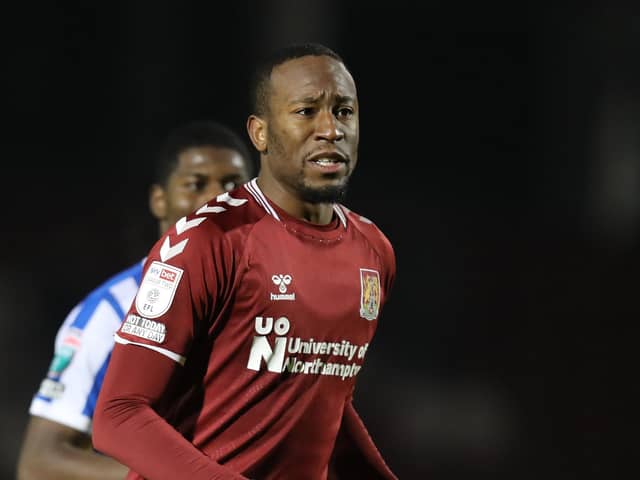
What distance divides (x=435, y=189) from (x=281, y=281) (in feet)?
10.7

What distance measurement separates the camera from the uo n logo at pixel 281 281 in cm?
194

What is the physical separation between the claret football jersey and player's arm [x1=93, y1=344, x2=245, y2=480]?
2cm

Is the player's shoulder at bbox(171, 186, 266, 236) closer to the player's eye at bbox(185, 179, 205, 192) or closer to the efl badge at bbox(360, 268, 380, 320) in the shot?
the efl badge at bbox(360, 268, 380, 320)

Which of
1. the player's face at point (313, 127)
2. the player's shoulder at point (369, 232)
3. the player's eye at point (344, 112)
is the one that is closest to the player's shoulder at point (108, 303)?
the player's shoulder at point (369, 232)

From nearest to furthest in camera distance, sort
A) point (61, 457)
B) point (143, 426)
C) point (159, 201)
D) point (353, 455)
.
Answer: point (143, 426), point (353, 455), point (61, 457), point (159, 201)

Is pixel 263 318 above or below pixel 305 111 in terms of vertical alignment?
below

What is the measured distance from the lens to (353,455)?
2.24m

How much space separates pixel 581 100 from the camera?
16.8ft

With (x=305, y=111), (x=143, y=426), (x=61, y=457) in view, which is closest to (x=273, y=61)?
(x=305, y=111)

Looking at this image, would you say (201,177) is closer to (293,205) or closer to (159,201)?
(159,201)

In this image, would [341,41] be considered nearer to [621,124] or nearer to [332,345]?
[621,124]


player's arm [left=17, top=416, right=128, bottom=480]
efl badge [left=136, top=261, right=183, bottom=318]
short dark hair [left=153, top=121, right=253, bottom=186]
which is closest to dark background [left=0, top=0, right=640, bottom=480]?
short dark hair [left=153, top=121, right=253, bottom=186]

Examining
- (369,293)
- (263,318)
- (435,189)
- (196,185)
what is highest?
(435,189)

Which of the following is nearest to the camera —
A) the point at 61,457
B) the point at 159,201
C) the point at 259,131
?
the point at 259,131
